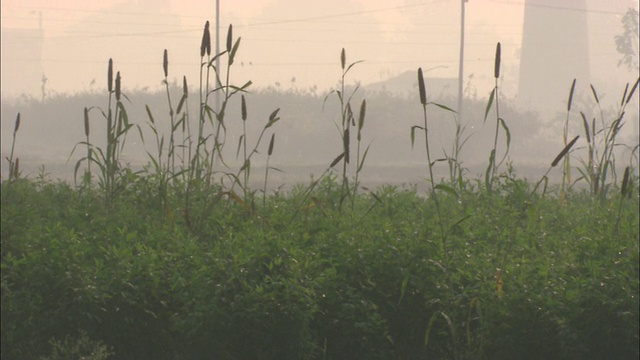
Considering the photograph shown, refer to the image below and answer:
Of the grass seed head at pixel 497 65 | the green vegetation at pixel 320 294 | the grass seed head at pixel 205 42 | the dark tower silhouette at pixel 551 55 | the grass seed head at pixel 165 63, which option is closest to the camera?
the green vegetation at pixel 320 294

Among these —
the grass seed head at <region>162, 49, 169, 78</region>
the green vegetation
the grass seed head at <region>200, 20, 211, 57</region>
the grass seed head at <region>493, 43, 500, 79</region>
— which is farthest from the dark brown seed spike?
the grass seed head at <region>162, 49, 169, 78</region>

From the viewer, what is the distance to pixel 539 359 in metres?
3.43

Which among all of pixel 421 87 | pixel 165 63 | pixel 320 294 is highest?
pixel 165 63

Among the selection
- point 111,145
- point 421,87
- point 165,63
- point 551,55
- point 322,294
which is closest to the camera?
point 322,294

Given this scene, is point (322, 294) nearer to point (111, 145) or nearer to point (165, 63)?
point (111, 145)

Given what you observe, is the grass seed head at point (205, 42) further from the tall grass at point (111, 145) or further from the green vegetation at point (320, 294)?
the green vegetation at point (320, 294)

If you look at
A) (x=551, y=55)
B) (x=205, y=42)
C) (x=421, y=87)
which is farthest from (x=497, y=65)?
(x=551, y=55)

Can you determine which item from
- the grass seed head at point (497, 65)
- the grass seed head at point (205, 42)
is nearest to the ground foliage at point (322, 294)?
the grass seed head at point (497, 65)

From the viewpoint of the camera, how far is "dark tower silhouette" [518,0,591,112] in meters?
34.6

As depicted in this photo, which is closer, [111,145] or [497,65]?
[497,65]

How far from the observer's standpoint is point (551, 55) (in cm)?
3581

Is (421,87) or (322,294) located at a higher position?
(421,87)

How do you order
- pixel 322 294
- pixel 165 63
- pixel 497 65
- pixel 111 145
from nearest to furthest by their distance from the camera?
pixel 322 294
pixel 497 65
pixel 111 145
pixel 165 63

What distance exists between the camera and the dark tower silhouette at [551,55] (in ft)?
113
